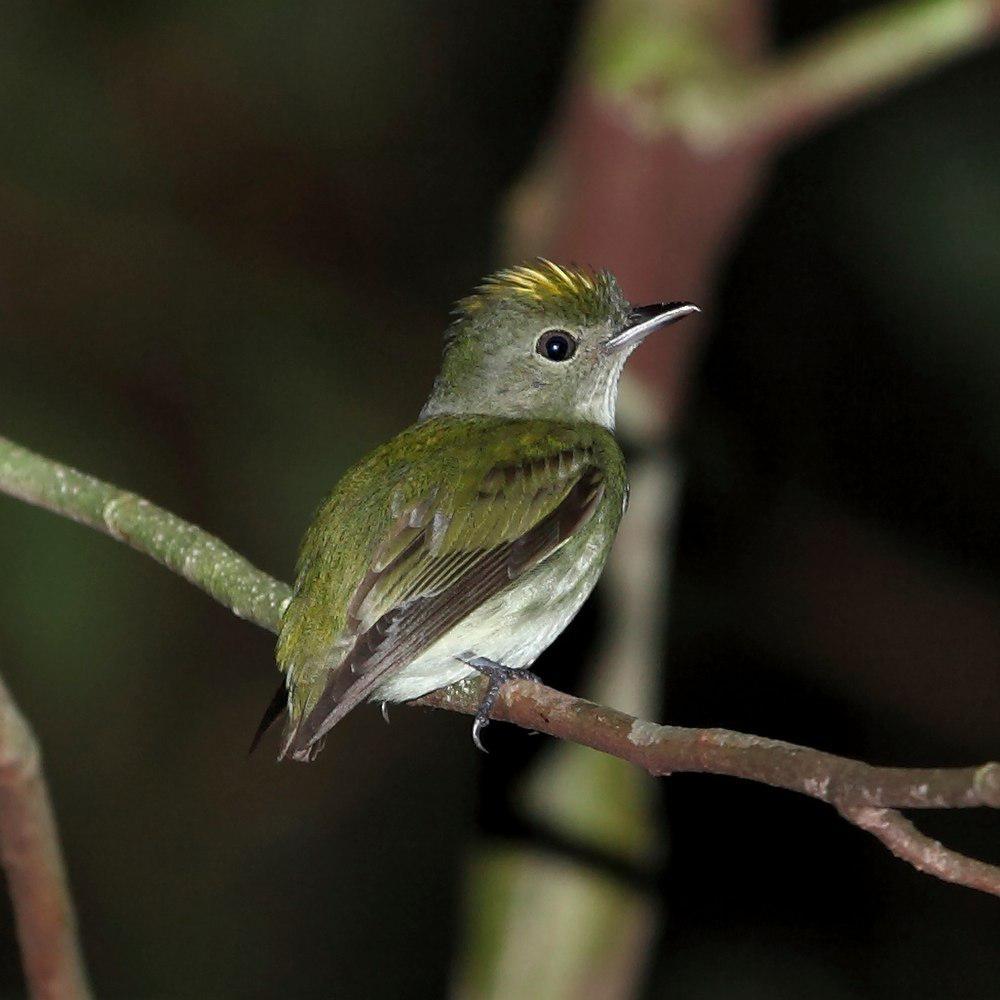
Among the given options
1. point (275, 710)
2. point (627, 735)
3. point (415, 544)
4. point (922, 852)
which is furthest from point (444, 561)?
point (922, 852)

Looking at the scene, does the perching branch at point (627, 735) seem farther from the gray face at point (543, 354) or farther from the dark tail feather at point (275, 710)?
the gray face at point (543, 354)

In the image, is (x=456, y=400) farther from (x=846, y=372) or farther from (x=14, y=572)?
(x=846, y=372)

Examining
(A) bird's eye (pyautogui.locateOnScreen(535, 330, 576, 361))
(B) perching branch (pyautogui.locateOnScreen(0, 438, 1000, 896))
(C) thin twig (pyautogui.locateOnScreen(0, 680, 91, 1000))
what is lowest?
(C) thin twig (pyautogui.locateOnScreen(0, 680, 91, 1000))

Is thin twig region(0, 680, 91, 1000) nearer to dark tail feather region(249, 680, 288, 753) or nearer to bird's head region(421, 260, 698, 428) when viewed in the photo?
dark tail feather region(249, 680, 288, 753)

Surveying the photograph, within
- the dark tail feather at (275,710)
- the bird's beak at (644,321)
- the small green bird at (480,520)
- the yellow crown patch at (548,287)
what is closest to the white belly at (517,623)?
the small green bird at (480,520)

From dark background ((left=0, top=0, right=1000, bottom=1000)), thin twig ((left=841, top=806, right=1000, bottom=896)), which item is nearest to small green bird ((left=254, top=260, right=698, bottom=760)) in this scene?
thin twig ((left=841, top=806, right=1000, bottom=896))

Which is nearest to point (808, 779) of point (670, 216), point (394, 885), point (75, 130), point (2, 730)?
point (2, 730)
